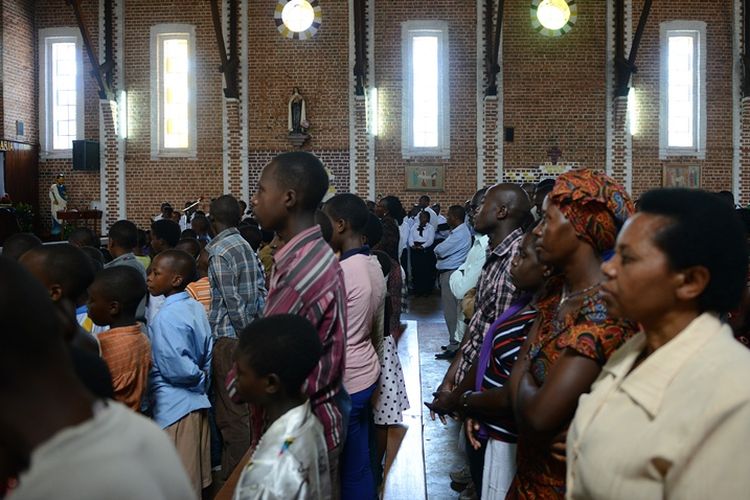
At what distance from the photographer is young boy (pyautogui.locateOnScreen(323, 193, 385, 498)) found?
9.91 ft

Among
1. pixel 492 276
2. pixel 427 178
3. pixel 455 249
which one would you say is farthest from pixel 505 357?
pixel 427 178

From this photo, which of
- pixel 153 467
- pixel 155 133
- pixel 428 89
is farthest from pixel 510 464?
pixel 155 133

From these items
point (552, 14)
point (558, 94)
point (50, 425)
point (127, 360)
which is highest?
point (552, 14)

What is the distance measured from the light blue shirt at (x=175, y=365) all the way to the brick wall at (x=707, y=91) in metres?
13.7

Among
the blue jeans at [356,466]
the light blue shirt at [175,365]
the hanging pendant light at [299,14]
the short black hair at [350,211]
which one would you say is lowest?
the blue jeans at [356,466]

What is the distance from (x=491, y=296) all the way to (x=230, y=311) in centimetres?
193

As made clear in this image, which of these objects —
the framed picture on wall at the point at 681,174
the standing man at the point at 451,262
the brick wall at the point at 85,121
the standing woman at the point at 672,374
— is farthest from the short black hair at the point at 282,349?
the brick wall at the point at 85,121

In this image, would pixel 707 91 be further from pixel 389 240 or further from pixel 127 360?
pixel 127 360

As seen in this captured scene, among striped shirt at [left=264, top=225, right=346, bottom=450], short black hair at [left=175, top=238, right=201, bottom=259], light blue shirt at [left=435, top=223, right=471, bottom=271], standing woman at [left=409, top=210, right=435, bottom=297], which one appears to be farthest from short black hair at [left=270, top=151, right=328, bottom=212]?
standing woman at [left=409, top=210, right=435, bottom=297]

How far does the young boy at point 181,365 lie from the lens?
359 cm

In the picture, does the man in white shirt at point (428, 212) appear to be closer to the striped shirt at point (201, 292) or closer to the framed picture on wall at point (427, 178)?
the framed picture on wall at point (427, 178)

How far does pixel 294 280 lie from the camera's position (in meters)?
2.39

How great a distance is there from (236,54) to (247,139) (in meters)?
1.81

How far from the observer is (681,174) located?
15.6 m
